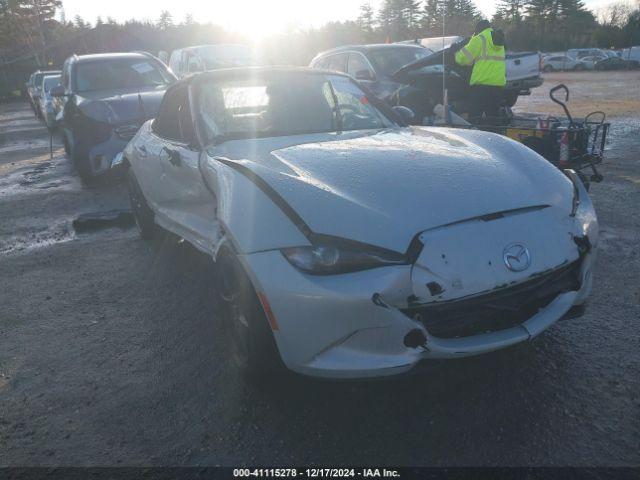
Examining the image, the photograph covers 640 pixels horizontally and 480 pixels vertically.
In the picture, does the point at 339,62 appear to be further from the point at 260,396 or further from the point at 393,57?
the point at 260,396

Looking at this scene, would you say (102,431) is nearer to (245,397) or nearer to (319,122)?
(245,397)

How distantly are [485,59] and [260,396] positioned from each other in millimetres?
6017

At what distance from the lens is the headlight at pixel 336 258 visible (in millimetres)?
2252

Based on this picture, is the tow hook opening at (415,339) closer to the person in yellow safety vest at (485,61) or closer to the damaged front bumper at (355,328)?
the damaged front bumper at (355,328)

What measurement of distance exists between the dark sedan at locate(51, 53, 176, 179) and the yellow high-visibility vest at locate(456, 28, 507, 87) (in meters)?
4.32

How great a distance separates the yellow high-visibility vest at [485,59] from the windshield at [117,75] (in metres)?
4.77

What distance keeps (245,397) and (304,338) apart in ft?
2.15

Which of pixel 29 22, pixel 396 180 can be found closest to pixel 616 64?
pixel 396 180

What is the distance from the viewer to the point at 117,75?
867 cm

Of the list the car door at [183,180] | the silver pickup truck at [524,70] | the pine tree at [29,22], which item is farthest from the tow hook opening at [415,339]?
the pine tree at [29,22]

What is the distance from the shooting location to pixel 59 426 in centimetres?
262

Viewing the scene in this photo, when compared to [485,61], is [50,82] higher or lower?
higher

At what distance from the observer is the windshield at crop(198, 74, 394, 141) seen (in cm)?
367

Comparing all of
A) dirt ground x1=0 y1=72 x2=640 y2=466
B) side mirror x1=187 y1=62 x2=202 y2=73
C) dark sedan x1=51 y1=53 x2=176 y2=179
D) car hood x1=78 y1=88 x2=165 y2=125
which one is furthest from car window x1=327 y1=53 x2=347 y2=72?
dirt ground x1=0 y1=72 x2=640 y2=466
